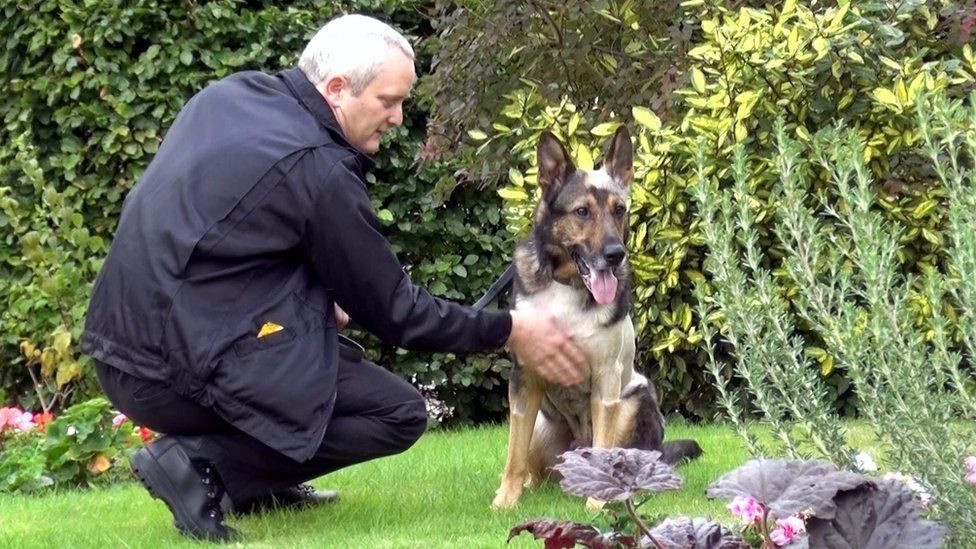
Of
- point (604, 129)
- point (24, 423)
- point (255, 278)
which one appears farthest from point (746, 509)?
point (24, 423)

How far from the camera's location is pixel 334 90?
4801mm

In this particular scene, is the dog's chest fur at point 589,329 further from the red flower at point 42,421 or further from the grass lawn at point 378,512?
the red flower at point 42,421

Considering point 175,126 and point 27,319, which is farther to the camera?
A: point 27,319

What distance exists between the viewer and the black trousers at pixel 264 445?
4715 millimetres

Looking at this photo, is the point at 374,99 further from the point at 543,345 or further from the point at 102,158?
the point at 102,158

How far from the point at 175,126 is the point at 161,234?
555 millimetres

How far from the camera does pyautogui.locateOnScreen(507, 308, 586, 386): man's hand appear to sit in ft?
16.1

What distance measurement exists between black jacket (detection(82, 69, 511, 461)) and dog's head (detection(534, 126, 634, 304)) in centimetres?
82

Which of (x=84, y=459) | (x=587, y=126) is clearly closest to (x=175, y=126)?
(x=84, y=459)

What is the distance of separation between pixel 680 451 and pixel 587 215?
4.17 feet

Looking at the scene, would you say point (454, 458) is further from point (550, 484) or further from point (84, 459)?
point (84, 459)

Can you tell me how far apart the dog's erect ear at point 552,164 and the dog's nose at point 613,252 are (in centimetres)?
42

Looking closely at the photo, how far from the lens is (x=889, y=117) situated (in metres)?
6.73

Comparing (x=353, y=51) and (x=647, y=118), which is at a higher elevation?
(x=353, y=51)
